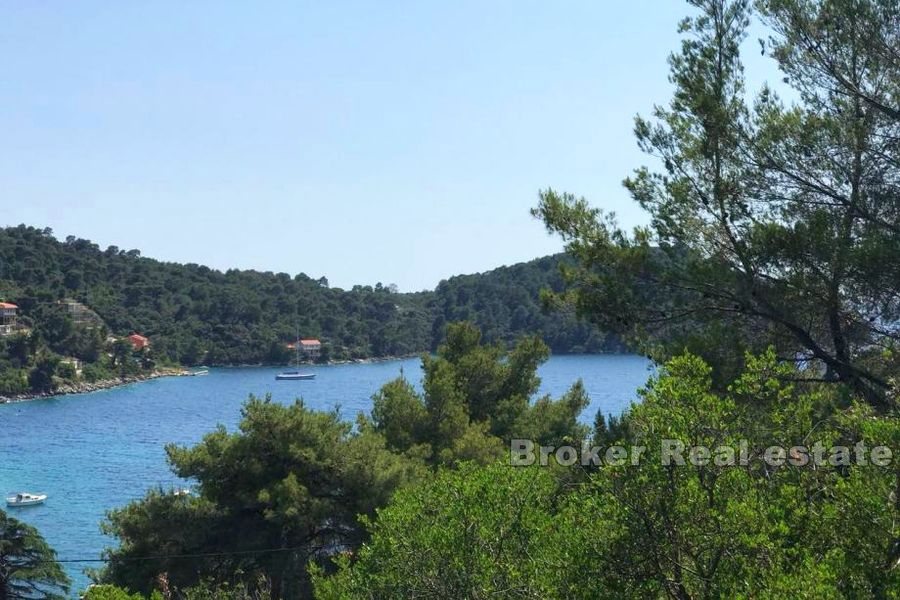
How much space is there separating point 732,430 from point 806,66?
187 inches

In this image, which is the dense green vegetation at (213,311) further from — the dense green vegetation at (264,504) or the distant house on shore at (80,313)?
the dense green vegetation at (264,504)

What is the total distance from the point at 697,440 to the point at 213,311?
318 ft

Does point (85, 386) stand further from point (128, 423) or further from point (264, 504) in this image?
point (264, 504)

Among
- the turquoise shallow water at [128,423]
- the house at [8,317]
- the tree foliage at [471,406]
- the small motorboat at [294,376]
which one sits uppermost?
the house at [8,317]

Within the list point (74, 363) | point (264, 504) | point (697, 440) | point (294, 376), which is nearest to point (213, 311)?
point (294, 376)

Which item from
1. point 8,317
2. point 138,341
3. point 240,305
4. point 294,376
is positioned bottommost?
point 294,376

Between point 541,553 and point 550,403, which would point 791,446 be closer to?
point 541,553

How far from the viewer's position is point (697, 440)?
3.85 meters

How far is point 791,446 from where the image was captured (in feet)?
13.9

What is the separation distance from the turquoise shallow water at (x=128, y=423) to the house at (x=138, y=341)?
19.5 ft

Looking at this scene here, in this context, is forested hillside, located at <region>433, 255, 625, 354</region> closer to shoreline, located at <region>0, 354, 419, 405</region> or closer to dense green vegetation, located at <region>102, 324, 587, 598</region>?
shoreline, located at <region>0, 354, 419, 405</region>

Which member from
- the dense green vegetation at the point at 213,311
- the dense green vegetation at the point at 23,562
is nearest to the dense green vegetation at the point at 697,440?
the dense green vegetation at the point at 23,562

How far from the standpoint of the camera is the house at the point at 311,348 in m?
95.8

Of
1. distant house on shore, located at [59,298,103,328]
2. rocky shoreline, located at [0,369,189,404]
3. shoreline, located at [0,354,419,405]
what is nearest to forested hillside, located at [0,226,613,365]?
distant house on shore, located at [59,298,103,328]
